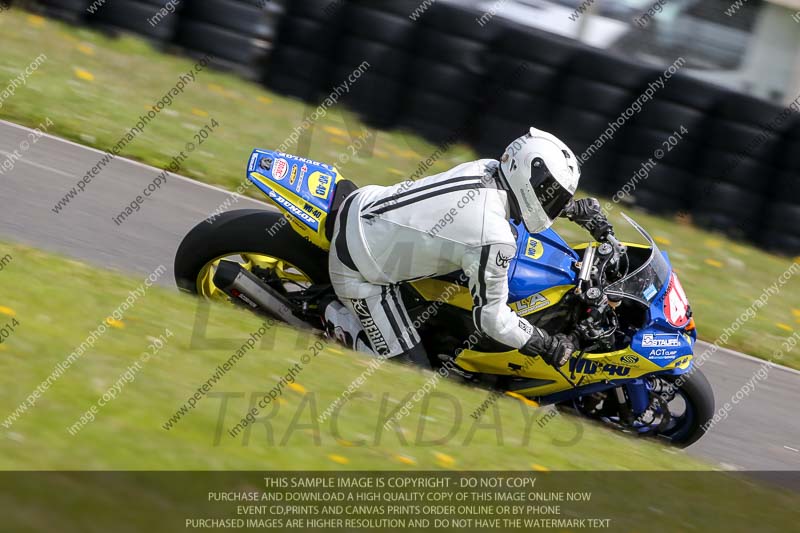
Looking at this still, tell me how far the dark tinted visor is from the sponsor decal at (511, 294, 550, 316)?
0.64 metres

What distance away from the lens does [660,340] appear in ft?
19.6

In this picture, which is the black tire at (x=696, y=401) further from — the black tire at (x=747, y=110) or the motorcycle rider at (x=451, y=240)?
the black tire at (x=747, y=110)

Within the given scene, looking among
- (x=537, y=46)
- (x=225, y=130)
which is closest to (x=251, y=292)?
(x=225, y=130)

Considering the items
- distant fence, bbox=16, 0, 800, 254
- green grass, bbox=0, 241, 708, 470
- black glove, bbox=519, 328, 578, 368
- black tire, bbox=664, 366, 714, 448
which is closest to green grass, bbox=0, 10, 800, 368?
distant fence, bbox=16, 0, 800, 254

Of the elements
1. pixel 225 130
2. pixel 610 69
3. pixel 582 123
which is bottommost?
pixel 225 130

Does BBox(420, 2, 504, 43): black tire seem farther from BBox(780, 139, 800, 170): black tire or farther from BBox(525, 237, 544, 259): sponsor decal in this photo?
BBox(525, 237, 544, 259): sponsor decal

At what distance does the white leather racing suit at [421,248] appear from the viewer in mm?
5398

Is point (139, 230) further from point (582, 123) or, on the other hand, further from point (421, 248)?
point (582, 123)

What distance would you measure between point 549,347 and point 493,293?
1.61 feet

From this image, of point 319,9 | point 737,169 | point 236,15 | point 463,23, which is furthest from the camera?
point 236,15

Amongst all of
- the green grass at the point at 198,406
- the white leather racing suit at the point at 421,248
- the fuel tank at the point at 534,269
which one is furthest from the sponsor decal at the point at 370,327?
the fuel tank at the point at 534,269

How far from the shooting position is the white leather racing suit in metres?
5.40

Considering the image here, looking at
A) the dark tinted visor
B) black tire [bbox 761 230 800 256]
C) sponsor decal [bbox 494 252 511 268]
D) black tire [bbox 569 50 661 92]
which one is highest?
the dark tinted visor
